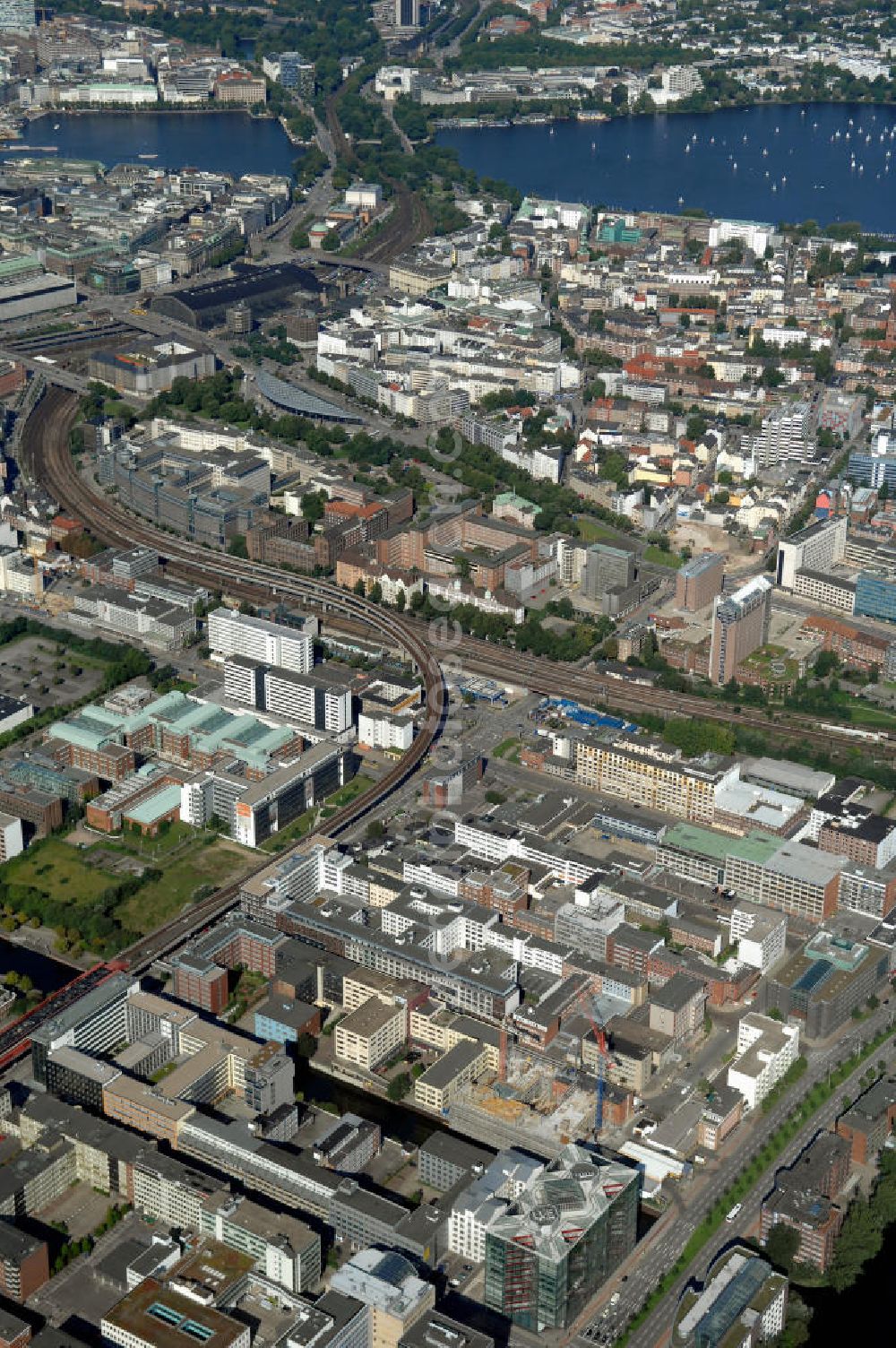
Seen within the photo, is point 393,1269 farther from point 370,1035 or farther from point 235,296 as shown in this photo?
point 235,296

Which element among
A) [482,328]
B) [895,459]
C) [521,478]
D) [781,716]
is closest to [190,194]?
[482,328]

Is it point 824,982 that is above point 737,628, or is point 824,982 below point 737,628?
below

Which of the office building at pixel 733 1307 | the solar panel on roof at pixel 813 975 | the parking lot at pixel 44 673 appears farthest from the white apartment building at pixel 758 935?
the parking lot at pixel 44 673

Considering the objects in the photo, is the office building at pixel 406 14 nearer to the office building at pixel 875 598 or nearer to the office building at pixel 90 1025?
the office building at pixel 875 598

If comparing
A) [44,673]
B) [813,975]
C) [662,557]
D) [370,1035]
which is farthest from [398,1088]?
[662,557]

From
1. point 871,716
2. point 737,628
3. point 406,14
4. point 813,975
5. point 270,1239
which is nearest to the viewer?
point 270,1239


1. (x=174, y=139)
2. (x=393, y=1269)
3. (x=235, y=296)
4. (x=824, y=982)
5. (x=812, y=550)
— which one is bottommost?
(x=393, y=1269)

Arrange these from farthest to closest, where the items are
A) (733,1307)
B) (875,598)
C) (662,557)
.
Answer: (662,557) → (875,598) → (733,1307)
